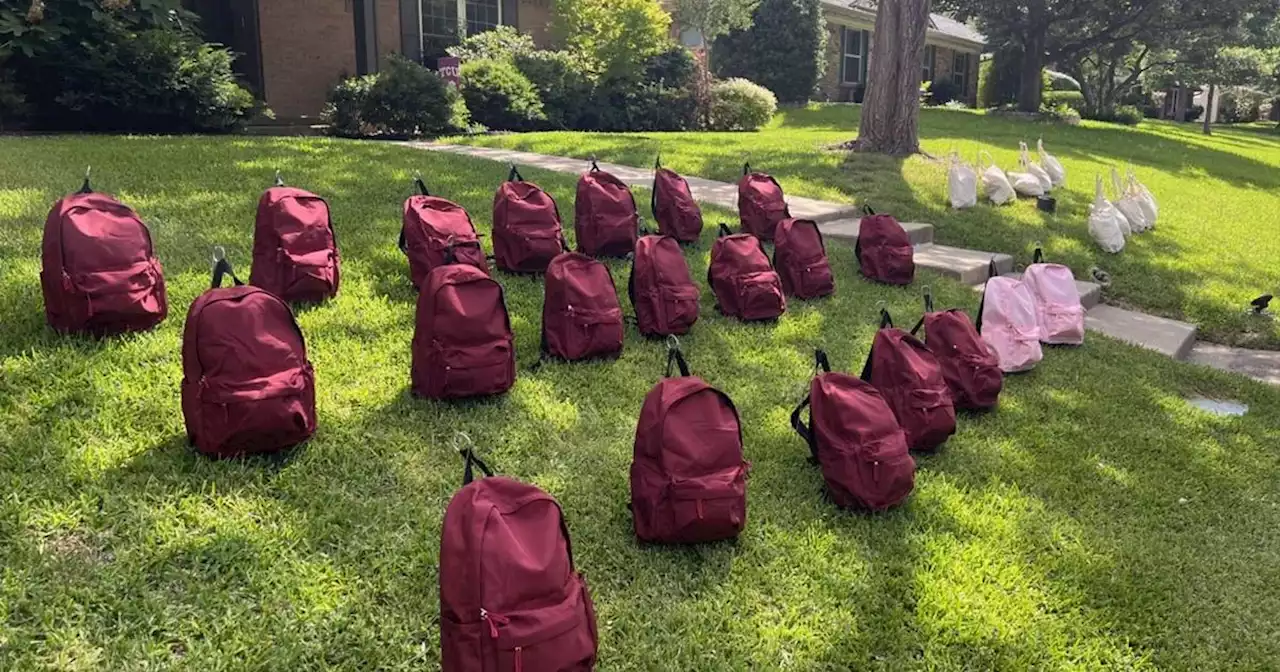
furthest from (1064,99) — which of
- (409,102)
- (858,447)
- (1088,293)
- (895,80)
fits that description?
(858,447)

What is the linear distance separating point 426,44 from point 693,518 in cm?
1464

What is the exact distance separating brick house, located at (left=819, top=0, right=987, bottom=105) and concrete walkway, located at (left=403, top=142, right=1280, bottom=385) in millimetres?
18833

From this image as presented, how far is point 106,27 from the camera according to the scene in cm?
936

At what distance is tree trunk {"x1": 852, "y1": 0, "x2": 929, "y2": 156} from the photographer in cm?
1125

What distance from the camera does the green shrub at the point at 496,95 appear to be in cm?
1322

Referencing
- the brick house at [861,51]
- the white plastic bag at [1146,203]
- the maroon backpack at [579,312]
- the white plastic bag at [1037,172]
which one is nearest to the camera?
the maroon backpack at [579,312]

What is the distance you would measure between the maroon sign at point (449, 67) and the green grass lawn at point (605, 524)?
8.82 meters

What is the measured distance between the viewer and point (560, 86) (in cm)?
1446

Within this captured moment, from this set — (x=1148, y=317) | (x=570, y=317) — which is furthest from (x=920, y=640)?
(x=1148, y=317)

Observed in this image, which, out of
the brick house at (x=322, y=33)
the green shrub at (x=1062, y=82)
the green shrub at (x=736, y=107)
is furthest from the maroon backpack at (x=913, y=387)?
the green shrub at (x=1062, y=82)

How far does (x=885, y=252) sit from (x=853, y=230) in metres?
1.44

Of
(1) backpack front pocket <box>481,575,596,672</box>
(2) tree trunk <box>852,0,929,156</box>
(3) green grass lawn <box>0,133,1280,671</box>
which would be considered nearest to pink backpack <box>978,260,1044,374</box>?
(3) green grass lawn <box>0,133,1280,671</box>

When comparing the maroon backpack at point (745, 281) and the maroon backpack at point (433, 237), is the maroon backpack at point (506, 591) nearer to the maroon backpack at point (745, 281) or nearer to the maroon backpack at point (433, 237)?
the maroon backpack at point (433, 237)

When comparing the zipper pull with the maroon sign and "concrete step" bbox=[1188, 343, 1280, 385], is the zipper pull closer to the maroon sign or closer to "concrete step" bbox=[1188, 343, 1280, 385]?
"concrete step" bbox=[1188, 343, 1280, 385]
